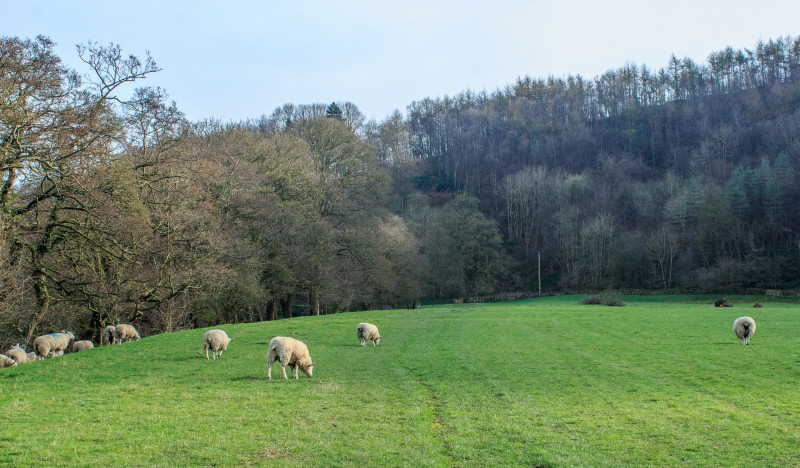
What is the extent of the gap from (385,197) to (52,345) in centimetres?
4379

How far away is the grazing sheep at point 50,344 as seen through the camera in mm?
26344

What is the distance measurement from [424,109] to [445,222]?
253 feet

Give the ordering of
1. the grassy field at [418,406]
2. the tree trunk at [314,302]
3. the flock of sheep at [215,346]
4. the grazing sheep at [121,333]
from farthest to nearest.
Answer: the tree trunk at [314,302], the grazing sheep at [121,333], the flock of sheep at [215,346], the grassy field at [418,406]

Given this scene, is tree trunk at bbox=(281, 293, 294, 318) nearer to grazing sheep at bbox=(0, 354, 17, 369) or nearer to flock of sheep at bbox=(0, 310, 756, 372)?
flock of sheep at bbox=(0, 310, 756, 372)

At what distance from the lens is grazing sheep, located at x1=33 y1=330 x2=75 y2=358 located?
26344mm

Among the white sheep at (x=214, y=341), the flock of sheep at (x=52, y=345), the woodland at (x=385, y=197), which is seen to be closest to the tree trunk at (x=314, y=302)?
the woodland at (x=385, y=197)

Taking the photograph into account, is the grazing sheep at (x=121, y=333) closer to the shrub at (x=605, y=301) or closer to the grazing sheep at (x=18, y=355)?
the grazing sheep at (x=18, y=355)

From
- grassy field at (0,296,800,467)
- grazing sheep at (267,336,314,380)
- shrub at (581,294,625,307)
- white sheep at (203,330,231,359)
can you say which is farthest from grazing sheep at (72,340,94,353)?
shrub at (581,294,625,307)

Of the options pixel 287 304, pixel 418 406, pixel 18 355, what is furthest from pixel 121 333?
pixel 287 304

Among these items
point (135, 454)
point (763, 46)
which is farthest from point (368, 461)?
point (763, 46)

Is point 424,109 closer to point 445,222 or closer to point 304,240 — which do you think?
point 445,222

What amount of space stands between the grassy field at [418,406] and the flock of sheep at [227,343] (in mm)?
648

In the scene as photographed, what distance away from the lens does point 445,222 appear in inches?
3423

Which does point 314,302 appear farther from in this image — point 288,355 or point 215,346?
point 288,355
